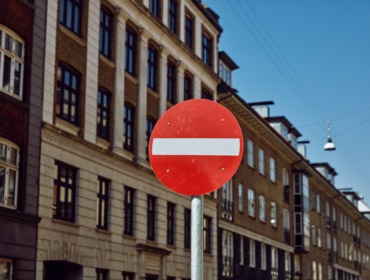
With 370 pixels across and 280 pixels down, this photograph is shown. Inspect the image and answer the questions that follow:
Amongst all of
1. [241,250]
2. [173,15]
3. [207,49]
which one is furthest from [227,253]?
[173,15]

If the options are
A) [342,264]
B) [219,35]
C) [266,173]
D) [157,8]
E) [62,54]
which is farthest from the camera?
[342,264]

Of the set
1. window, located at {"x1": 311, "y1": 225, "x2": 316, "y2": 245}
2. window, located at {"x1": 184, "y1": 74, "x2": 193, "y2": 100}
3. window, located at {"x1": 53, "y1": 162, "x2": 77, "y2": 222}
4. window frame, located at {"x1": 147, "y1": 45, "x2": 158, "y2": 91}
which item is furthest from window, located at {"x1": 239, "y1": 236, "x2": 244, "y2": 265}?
window, located at {"x1": 53, "y1": 162, "x2": 77, "y2": 222}

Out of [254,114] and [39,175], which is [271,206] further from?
[39,175]

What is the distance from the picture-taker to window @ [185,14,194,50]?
3291 cm

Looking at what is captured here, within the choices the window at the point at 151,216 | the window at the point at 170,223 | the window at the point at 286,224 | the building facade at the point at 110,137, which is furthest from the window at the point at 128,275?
the window at the point at 286,224

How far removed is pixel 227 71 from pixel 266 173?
691 cm


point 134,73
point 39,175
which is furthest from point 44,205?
point 134,73

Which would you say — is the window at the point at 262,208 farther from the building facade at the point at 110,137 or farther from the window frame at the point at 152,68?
the window frame at the point at 152,68

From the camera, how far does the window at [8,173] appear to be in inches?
730

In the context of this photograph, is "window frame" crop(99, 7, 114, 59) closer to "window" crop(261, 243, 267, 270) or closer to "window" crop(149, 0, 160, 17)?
"window" crop(149, 0, 160, 17)

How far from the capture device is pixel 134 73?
2736 centimetres

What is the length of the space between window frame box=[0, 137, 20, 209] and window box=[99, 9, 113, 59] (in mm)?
6633

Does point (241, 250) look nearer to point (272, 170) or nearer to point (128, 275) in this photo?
point (272, 170)

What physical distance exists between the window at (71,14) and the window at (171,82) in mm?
8031
